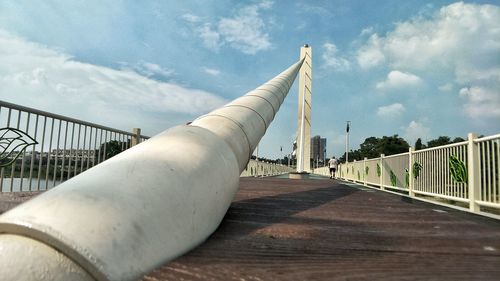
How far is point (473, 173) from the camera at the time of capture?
630 centimetres

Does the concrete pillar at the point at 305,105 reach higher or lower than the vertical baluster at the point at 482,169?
higher

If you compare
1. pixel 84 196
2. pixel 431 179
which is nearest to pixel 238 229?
pixel 84 196

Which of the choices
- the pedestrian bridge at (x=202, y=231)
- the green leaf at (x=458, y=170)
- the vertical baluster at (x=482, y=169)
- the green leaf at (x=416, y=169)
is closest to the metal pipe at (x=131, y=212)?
the pedestrian bridge at (x=202, y=231)

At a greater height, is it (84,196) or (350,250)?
(84,196)

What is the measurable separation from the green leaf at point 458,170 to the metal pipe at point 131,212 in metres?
6.25

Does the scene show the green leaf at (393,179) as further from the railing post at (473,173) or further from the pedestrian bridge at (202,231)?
the pedestrian bridge at (202,231)

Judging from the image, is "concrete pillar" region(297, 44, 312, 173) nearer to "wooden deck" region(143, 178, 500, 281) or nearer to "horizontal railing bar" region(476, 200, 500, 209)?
"horizontal railing bar" region(476, 200, 500, 209)

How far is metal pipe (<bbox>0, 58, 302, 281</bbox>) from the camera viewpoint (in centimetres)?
110

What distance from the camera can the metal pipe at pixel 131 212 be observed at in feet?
3.61

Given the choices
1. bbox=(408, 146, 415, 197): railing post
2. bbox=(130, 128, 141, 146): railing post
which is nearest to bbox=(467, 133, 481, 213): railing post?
bbox=(408, 146, 415, 197): railing post

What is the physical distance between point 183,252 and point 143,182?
378 mm

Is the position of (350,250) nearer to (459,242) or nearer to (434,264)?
(434,264)

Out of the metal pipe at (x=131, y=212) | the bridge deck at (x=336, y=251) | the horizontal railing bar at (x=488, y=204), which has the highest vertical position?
the metal pipe at (x=131, y=212)

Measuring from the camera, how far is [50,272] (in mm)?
1057
